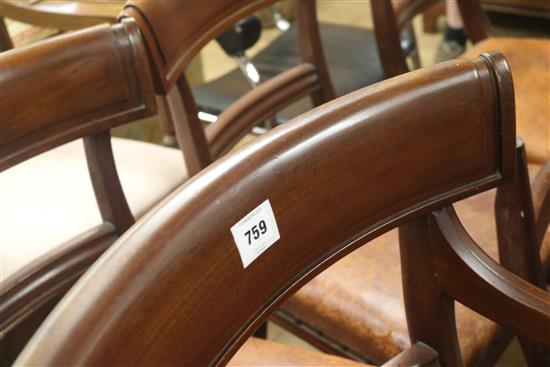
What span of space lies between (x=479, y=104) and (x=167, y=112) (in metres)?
0.99

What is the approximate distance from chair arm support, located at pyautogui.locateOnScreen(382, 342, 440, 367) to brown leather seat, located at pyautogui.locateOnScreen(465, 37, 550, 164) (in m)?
0.55

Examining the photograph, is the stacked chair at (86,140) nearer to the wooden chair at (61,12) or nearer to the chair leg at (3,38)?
the wooden chair at (61,12)

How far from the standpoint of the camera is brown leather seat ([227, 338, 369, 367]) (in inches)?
28.3

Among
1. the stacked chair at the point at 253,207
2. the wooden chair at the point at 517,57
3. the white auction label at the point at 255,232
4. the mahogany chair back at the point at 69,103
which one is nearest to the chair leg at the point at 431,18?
the wooden chair at the point at 517,57

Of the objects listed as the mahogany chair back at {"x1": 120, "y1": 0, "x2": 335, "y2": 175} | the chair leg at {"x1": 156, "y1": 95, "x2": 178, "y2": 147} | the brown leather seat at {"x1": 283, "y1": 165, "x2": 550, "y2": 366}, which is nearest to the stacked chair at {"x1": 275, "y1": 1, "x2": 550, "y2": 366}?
the brown leather seat at {"x1": 283, "y1": 165, "x2": 550, "y2": 366}

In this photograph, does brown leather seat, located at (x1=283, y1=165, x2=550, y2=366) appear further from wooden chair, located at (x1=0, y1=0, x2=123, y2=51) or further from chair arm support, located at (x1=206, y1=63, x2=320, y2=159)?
wooden chair, located at (x1=0, y1=0, x2=123, y2=51)

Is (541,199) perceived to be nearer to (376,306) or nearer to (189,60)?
(376,306)

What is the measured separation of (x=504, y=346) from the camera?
0.90 meters

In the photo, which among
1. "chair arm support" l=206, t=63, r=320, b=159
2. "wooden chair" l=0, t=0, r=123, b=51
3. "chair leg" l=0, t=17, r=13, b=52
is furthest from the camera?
"chair leg" l=0, t=17, r=13, b=52

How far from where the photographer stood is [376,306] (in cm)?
87

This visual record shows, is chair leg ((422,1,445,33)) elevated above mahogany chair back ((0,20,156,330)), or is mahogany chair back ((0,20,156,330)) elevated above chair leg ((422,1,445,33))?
mahogany chair back ((0,20,156,330))

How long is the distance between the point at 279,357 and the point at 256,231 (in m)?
0.31

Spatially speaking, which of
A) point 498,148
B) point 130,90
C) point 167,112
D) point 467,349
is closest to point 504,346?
point 467,349

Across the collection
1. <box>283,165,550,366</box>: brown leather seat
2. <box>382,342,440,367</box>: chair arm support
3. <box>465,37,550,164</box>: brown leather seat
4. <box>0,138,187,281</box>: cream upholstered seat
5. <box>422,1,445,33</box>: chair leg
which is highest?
<box>0,138,187,281</box>: cream upholstered seat
